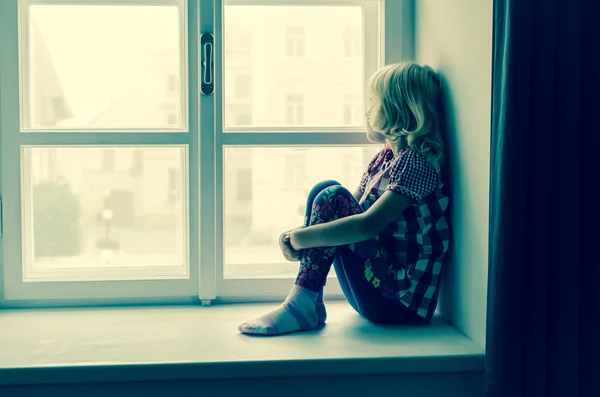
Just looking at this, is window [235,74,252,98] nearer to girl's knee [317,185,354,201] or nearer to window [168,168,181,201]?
window [168,168,181,201]

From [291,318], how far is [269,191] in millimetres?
457

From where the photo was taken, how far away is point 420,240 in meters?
1.57

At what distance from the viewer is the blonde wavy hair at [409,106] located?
1.56m

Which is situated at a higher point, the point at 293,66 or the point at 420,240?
the point at 293,66

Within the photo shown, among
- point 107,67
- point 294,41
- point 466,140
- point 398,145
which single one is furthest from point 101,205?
point 466,140

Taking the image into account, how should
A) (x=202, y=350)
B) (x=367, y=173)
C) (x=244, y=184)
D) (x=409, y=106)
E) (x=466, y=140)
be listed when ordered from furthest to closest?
1. (x=244, y=184)
2. (x=367, y=173)
3. (x=409, y=106)
4. (x=466, y=140)
5. (x=202, y=350)

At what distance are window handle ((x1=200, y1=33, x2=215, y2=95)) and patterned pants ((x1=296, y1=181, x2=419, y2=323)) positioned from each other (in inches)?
16.3

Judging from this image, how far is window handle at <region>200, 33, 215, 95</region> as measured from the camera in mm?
1738

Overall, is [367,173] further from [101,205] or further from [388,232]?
[101,205]

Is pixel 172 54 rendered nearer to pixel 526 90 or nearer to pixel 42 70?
pixel 42 70

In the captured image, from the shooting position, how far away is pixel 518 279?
120 cm

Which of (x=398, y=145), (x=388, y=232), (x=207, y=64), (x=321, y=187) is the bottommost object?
(x=388, y=232)

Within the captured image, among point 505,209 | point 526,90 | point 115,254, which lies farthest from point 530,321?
point 115,254

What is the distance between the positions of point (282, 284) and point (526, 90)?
0.90 m
